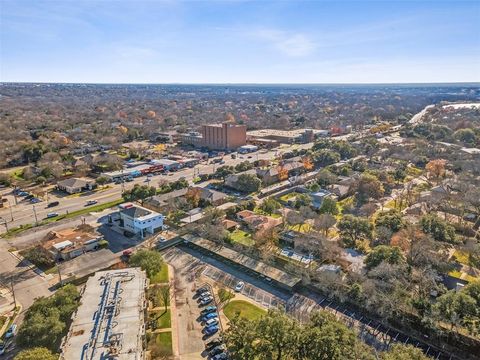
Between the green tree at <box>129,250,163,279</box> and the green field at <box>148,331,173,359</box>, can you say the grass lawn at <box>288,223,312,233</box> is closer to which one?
the green tree at <box>129,250,163,279</box>

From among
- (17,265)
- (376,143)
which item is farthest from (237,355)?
(376,143)

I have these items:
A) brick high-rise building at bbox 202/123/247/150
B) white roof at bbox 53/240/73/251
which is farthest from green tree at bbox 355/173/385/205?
brick high-rise building at bbox 202/123/247/150

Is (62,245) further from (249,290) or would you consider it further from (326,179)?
(326,179)

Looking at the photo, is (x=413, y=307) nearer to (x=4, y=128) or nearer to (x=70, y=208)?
(x=70, y=208)

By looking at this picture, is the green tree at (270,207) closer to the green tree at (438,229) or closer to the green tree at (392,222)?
the green tree at (392,222)

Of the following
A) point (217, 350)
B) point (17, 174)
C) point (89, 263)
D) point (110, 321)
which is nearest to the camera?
point (110, 321)

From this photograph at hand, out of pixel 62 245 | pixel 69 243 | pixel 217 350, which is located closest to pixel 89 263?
pixel 69 243

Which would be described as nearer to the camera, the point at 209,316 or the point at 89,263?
the point at 209,316
